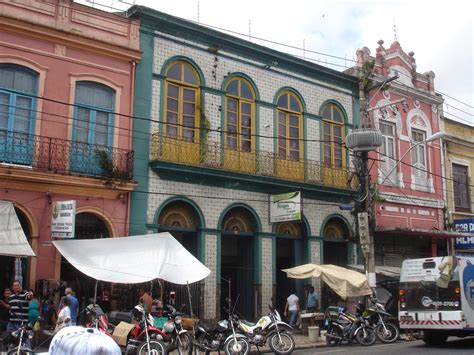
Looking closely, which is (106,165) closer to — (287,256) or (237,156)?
(237,156)

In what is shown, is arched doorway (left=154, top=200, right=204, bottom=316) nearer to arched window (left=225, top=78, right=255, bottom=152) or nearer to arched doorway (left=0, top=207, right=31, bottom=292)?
arched window (left=225, top=78, right=255, bottom=152)

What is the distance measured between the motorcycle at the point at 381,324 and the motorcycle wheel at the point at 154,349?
288 inches

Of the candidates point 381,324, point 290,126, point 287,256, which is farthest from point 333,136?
point 381,324

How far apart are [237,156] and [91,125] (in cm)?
520

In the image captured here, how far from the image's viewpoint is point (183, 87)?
62.0 feet

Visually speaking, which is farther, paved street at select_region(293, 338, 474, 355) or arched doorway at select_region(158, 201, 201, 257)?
arched doorway at select_region(158, 201, 201, 257)

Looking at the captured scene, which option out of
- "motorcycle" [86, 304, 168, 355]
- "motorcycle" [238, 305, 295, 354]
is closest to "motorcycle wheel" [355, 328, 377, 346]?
"motorcycle" [238, 305, 295, 354]

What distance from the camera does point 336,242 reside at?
22969 mm

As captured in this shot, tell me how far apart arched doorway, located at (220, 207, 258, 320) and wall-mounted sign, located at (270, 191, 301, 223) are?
2.56 feet

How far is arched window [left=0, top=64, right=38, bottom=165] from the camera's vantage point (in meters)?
14.8

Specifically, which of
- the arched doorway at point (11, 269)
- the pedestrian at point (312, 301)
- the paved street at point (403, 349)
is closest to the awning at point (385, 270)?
the pedestrian at point (312, 301)

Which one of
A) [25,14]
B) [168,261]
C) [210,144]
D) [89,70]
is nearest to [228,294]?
[210,144]

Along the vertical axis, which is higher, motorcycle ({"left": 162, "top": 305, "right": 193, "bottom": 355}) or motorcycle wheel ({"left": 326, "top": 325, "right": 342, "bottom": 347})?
motorcycle ({"left": 162, "top": 305, "right": 193, "bottom": 355})

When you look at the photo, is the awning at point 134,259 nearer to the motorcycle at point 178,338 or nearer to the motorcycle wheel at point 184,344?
the motorcycle at point 178,338
